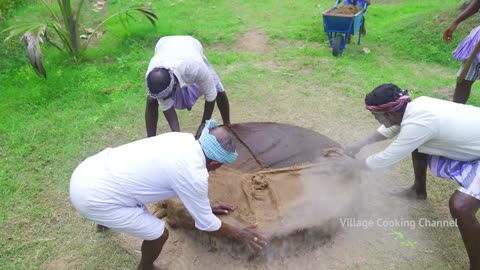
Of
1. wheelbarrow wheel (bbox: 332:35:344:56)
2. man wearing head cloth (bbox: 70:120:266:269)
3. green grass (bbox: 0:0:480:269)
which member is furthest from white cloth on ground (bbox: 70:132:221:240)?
wheelbarrow wheel (bbox: 332:35:344:56)

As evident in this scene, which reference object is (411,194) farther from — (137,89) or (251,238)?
(137,89)

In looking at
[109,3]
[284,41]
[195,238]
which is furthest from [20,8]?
[195,238]

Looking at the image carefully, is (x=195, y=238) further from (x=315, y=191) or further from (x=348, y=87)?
(x=348, y=87)

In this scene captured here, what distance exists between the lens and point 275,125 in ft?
11.3

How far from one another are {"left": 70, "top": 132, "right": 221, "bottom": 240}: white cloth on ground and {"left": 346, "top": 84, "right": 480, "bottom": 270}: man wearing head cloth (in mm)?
1160

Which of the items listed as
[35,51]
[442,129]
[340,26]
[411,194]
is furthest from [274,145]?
[340,26]

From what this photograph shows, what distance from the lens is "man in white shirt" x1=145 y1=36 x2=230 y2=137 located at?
2.60 metres

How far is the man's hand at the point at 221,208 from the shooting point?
2.42 m

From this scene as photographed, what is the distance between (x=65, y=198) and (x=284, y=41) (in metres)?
4.32

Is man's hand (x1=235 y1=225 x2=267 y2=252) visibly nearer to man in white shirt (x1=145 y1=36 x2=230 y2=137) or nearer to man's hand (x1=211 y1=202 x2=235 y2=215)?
man's hand (x1=211 y1=202 x2=235 y2=215)

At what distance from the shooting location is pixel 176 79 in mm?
2777

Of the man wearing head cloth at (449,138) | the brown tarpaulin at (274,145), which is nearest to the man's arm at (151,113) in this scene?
the brown tarpaulin at (274,145)

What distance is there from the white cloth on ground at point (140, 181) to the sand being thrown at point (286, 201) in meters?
0.51

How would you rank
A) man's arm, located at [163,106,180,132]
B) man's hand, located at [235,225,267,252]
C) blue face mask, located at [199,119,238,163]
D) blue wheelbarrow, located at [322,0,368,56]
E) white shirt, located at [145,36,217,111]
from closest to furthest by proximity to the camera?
blue face mask, located at [199,119,238,163] < man's hand, located at [235,225,267,252] < white shirt, located at [145,36,217,111] < man's arm, located at [163,106,180,132] < blue wheelbarrow, located at [322,0,368,56]
